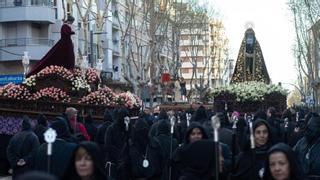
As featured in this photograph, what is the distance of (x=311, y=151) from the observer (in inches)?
372

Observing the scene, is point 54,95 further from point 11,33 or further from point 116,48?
point 116,48

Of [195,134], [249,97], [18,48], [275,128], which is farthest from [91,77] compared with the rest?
[18,48]

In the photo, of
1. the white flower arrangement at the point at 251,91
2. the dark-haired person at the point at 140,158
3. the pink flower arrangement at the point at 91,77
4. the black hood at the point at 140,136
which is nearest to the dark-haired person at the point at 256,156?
the dark-haired person at the point at 140,158

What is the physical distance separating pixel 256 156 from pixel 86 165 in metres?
2.62

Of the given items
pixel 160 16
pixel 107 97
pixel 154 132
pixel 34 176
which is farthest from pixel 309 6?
pixel 34 176

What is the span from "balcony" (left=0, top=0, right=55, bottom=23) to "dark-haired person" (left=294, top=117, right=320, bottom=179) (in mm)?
36948

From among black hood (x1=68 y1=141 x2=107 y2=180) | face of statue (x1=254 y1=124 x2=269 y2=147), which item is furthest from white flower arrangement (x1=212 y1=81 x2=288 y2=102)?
black hood (x1=68 y1=141 x2=107 y2=180)

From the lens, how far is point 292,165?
605 cm

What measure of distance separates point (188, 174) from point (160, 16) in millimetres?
41896

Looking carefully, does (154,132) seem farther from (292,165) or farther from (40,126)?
(292,165)

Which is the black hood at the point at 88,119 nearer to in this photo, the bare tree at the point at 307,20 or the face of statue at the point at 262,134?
the face of statue at the point at 262,134

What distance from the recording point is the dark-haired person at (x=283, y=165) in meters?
6.02

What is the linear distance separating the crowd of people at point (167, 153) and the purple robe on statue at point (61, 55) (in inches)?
122

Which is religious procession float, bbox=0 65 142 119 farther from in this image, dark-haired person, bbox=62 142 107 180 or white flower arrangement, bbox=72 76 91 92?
dark-haired person, bbox=62 142 107 180
